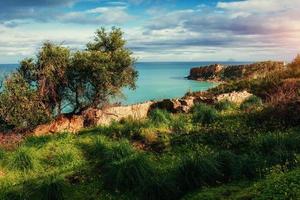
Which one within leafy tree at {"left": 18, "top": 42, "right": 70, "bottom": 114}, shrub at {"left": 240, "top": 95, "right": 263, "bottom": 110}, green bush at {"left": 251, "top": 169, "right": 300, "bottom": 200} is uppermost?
leafy tree at {"left": 18, "top": 42, "right": 70, "bottom": 114}

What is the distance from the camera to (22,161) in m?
15.2

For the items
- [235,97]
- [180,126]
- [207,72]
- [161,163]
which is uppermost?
[235,97]

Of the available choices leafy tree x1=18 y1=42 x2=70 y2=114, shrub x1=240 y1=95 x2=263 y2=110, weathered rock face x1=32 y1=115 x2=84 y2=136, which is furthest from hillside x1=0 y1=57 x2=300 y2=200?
leafy tree x1=18 y1=42 x2=70 y2=114

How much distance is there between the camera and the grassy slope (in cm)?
1136

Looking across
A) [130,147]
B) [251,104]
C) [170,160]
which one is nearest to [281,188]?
[170,160]

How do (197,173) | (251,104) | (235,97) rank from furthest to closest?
(235,97), (251,104), (197,173)

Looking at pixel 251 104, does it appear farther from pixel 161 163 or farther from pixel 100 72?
pixel 161 163

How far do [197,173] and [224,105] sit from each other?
Answer: 43.2 feet

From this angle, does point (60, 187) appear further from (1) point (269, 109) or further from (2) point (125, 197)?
(1) point (269, 109)

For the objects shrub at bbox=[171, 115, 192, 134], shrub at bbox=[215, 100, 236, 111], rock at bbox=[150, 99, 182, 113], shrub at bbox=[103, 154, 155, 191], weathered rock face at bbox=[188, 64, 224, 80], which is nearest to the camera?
shrub at bbox=[103, 154, 155, 191]

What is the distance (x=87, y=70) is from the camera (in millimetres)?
25609

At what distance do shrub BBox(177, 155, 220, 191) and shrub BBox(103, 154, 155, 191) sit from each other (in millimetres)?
973

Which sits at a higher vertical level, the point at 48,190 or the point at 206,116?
the point at 206,116

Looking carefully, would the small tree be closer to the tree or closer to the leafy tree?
the leafy tree
